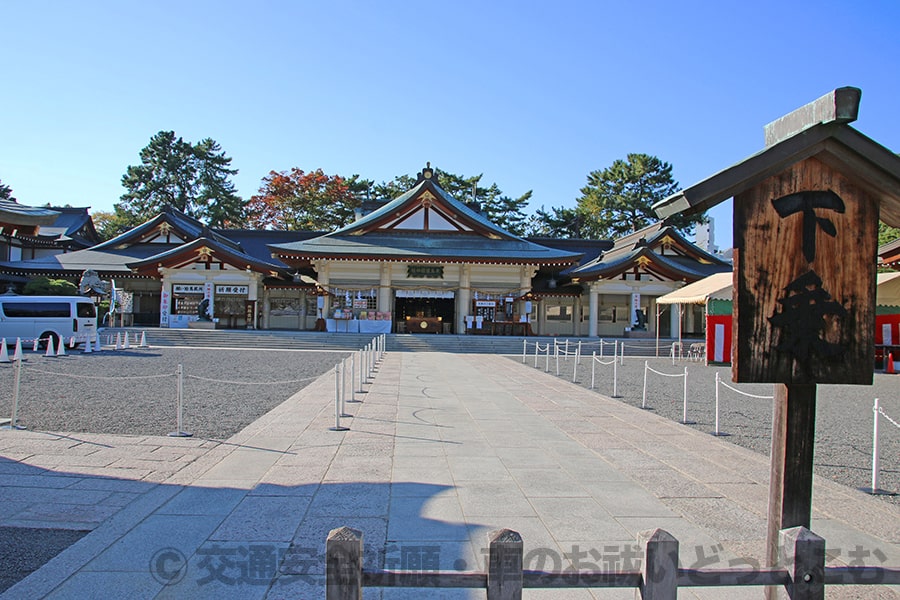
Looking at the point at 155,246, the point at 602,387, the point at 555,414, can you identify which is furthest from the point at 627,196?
the point at 555,414

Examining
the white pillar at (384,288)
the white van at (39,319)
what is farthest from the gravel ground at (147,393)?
the white pillar at (384,288)

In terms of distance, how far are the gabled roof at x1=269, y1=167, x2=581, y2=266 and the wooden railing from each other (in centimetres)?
2698

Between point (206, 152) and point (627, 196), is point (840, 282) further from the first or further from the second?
point (206, 152)

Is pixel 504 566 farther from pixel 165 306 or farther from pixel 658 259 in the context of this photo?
pixel 165 306

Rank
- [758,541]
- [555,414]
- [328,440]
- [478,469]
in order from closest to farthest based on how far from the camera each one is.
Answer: [758,541]
[478,469]
[328,440]
[555,414]

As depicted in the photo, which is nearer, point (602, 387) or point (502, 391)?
point (502, 391)

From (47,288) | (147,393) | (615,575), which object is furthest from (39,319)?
(615,575)

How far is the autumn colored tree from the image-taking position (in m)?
48.5

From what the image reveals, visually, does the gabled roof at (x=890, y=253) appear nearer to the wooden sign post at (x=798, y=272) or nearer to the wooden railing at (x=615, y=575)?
the wooden sign post at (x=798, y=272)

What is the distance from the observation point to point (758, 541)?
13.3 ft

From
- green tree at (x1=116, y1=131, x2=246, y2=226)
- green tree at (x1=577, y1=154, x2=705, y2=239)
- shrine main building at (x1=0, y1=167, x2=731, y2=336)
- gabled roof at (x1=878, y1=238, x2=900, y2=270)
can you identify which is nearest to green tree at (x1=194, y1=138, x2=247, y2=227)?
green tree at (x1=116, y1=131, x2=246, y2=226)

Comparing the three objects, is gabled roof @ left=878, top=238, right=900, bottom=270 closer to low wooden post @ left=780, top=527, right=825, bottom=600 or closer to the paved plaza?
the paved plaza

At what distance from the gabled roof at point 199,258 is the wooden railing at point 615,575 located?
100 ft

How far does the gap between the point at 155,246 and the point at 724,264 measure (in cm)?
3465
